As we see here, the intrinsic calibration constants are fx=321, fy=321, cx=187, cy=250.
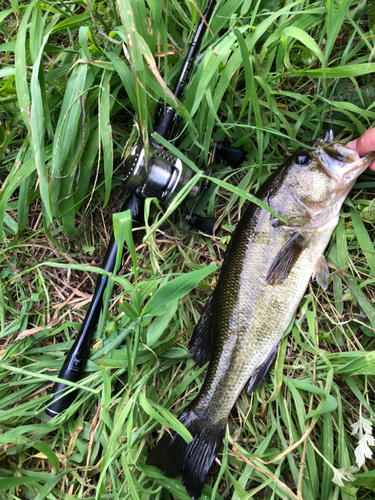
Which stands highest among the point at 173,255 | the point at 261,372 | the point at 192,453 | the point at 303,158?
the point at 303,158

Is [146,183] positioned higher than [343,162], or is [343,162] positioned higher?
[343,162]

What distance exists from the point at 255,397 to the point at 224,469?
0.39 meters

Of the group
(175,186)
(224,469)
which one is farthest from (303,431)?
(175,186)

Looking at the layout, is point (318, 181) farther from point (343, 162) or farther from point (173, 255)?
point (173, 255)

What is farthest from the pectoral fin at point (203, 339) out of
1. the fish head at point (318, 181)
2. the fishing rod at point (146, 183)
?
the fish head at point (318, 181)

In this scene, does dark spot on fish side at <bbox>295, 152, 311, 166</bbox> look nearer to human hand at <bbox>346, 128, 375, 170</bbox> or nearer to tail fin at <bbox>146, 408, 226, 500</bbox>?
human hand at <bbox>346, 128, 375, 170</bbox>

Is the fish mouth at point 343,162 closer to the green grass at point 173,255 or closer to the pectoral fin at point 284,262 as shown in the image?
the green grass at point 173,255

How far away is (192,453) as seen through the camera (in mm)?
1698

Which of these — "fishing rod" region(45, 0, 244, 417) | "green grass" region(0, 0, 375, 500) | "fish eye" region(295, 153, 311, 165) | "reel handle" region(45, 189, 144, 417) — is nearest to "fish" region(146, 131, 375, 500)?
"fish eye" region(295, 153, 311, 165)

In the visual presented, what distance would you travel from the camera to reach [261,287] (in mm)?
1729

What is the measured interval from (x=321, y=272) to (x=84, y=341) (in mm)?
1395

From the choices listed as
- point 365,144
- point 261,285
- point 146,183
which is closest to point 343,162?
point 365,144

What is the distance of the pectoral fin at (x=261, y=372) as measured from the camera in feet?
5.82

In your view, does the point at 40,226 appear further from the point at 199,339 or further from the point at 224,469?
the point at 224,469
